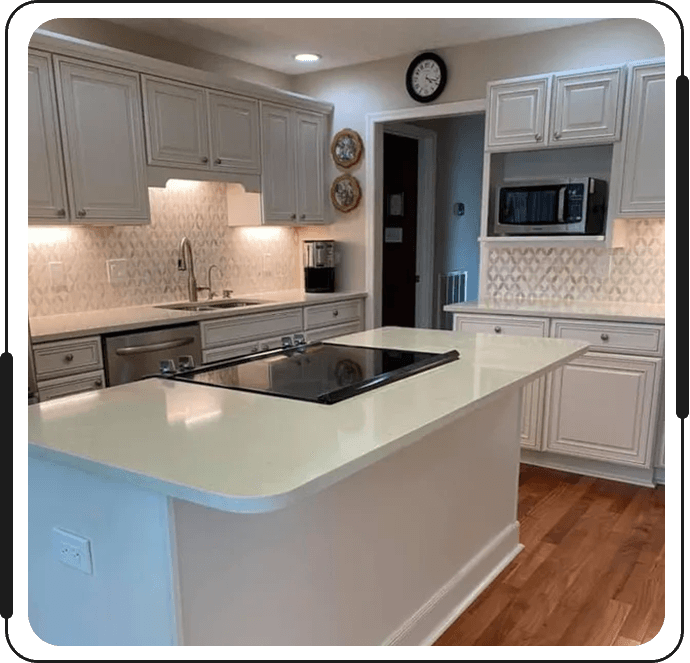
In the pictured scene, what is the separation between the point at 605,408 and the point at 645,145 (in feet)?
4.52

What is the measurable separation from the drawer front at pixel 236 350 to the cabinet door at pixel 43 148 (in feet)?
3.29

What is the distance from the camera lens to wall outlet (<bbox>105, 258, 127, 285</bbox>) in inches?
131

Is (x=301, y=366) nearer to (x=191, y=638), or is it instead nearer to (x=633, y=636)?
(x=191, y=638)

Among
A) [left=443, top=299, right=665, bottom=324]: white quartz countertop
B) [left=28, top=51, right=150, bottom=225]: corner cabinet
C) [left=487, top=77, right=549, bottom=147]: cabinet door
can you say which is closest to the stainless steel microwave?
[left=487, top=77, right=549, bottom=147]: cabinet door

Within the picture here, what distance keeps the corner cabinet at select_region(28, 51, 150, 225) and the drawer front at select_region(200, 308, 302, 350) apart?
0.68 m

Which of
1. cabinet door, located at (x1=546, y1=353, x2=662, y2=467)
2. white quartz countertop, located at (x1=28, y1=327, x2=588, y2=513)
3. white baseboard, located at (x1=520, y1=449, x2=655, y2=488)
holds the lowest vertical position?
white baseboard, located at (x1=520, y1=449, x2=655, y2=488)

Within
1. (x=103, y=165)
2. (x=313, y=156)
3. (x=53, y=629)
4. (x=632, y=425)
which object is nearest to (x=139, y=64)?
(x=103, y=165)

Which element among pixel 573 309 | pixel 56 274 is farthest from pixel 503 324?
pixel 56 274

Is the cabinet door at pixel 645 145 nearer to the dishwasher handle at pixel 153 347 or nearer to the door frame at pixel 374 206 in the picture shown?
the door frame at pixel 374 206

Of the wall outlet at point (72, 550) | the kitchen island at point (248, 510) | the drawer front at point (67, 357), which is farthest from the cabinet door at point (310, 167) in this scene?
the wall outlet at point (72, 550)

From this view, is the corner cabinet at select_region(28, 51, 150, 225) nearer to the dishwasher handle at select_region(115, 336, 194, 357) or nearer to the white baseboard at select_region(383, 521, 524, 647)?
the dishwasher handle at select_region(115, 336, 194, 357)

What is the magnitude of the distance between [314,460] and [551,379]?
245 cm

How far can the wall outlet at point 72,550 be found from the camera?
4.13ft

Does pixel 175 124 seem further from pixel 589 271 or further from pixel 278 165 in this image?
pixel 589 271
